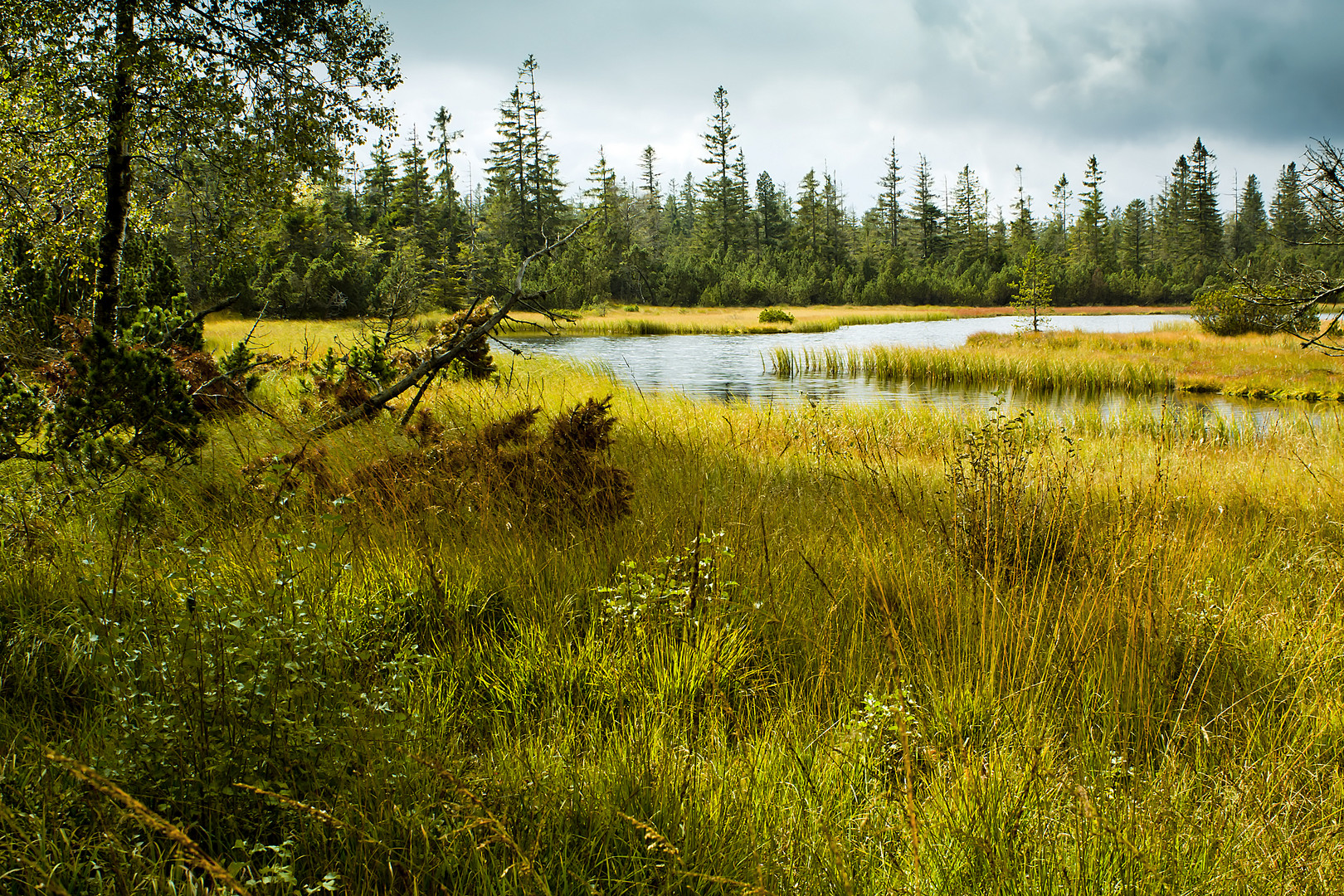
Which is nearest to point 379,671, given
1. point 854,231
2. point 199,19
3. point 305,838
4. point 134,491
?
point 305,838

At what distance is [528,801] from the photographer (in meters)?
1.48

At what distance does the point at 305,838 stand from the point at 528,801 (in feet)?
1.40

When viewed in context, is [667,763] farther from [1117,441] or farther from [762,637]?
[1117,441]

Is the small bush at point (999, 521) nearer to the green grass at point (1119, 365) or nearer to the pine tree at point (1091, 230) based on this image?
the green grass at point (1119, 365)

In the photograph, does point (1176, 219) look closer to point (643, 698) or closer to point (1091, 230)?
point (1091, 230)

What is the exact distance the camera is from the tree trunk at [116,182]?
6.29 m

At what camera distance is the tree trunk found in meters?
6.29

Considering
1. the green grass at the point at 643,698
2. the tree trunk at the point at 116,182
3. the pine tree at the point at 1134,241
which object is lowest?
the green grass at the point at 643,698

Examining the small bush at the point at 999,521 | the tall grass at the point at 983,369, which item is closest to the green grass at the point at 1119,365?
the tall grass at the point at 983,369

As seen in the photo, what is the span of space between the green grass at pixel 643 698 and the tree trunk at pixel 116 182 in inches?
130

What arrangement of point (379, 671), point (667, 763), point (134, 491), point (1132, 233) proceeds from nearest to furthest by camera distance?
point (667, 763), point (379, 671), point (134, 491), point (1132, 233)

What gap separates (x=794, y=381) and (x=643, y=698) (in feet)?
59.1

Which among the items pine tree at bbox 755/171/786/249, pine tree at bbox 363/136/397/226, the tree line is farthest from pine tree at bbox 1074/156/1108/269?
Result: pine tree at bbox 363/136/397/226

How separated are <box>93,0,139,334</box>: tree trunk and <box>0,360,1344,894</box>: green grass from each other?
331 cm
